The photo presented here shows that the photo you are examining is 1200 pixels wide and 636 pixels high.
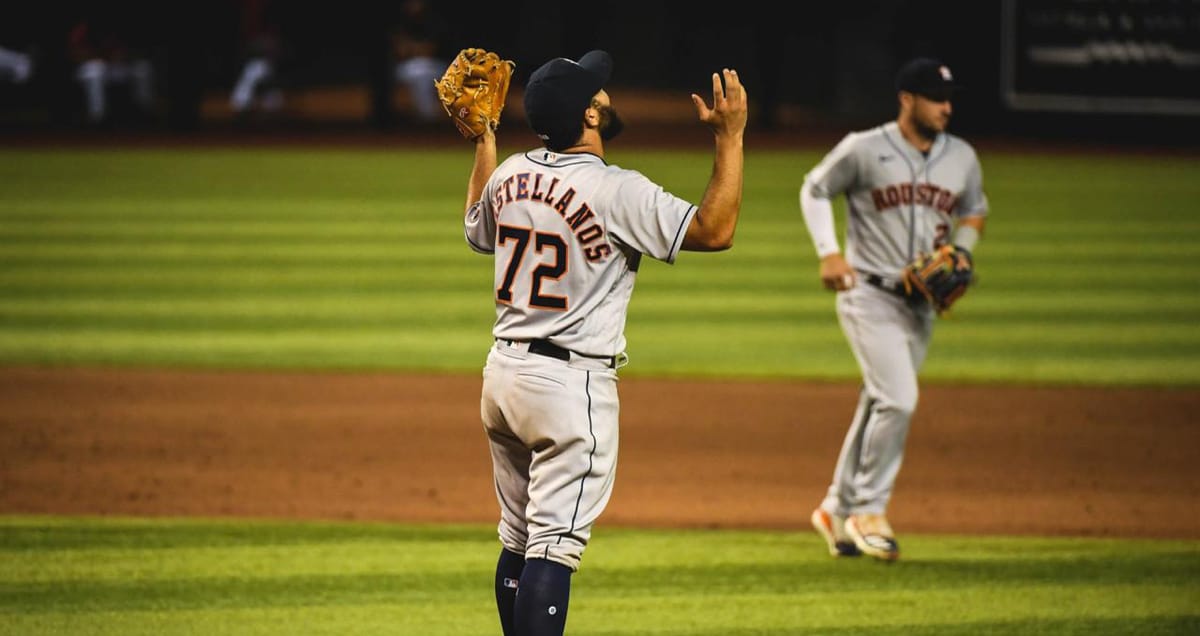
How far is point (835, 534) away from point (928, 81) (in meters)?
1.74

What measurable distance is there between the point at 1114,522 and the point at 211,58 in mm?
32453

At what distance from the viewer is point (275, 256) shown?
594 inches

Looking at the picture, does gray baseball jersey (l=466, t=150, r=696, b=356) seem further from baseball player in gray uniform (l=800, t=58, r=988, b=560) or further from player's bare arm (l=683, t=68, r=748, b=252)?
baseball player in gray uniform (l=800, t=58, r=988, b=560)

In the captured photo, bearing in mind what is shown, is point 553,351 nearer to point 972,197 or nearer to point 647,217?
point 647,217

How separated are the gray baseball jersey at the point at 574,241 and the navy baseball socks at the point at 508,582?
1.98 feet

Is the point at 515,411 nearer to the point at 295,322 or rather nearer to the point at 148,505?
the point at 148,505

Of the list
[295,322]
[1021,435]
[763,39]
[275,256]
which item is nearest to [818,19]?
[763,39]

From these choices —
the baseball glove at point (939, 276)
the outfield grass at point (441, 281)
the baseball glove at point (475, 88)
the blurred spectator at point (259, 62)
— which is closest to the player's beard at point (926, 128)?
the baseball glove at point (939, 276)

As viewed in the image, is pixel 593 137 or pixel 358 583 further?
pixel 358 583

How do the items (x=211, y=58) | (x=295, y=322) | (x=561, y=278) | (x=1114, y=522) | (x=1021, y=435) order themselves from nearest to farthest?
1. (x=561, y=278)
2. (x=1114, y=522)
3. (x=1021, y=435)
4. (x=295, y=322)
5. (x=211, y=58)

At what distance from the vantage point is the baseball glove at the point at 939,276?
609cm

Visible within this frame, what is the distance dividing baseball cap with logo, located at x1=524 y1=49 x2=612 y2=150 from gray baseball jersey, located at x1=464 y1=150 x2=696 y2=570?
0.09 m

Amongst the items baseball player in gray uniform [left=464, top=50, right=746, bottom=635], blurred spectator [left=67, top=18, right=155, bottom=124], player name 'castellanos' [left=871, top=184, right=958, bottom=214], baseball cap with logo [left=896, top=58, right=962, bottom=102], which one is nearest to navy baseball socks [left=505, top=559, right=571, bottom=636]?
baseball player in gray uniform [left=464, top=50, right=746, bottom=635]

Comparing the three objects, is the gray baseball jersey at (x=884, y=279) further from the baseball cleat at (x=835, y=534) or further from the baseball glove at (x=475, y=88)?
the baseball glove at (x=475, y=88)
